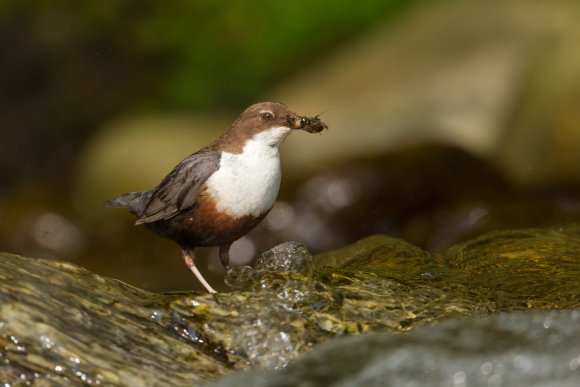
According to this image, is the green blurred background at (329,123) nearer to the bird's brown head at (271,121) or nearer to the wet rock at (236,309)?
the bird's brown head at (271,121)

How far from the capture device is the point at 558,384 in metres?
3.23

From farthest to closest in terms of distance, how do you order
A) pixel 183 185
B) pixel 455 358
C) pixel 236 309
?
pixel 183 185
pixel 236 309
pixel 455 358

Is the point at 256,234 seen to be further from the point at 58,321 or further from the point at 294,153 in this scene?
the point at 58,321

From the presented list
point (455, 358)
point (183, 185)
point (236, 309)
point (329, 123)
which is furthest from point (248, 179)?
point (329, 123)

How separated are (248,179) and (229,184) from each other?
0.10 metres

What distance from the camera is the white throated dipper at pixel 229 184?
5203 mm

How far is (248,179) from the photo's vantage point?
5.21m

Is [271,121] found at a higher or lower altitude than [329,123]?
lower

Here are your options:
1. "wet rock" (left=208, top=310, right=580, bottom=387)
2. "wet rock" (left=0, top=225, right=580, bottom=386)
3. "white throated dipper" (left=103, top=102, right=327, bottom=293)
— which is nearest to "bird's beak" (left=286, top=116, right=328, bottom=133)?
"white throated dipper" (left=103, top=102, right=327, bottom=293)

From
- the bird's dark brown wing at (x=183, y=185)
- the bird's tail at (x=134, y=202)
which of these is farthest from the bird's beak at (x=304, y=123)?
the bird's tail at (x=134, y=202)

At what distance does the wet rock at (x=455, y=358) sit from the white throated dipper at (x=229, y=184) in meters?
1.30

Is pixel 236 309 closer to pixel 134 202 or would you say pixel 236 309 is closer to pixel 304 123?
pixel 304 123

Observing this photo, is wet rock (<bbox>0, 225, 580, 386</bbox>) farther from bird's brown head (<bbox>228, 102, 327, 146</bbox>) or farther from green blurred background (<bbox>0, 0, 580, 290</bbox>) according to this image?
green blurred background (<bbox>0, 0, 580, 290</bbox>)

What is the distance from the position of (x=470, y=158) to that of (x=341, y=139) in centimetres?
104
